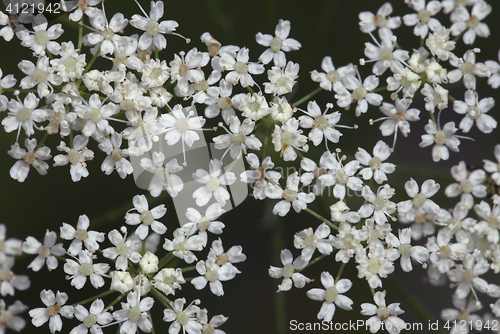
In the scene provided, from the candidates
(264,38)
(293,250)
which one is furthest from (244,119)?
(293,250)

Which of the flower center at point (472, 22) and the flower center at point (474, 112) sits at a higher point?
the flower center at point (472, 22)

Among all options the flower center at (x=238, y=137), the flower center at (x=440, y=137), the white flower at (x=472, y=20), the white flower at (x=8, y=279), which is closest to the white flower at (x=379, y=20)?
the white flower at (x=472, y=20)

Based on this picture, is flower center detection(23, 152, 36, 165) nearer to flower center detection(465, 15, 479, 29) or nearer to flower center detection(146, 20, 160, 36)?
flower center detection(146, 20, 160, 36)

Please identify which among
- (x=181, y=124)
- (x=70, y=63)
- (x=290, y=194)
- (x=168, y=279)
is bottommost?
(x=168, y=279)

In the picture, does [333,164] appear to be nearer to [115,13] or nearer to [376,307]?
[376,307]

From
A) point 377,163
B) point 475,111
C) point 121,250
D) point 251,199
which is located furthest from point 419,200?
point 121,250

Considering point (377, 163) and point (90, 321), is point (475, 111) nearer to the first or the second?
point (377, 163)

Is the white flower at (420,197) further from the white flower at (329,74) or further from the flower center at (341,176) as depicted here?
the white flower at (329,74)
